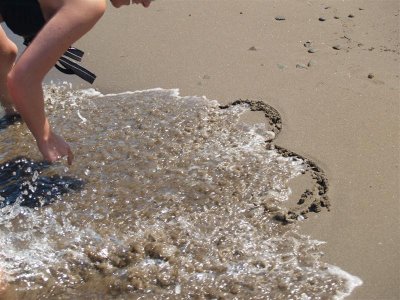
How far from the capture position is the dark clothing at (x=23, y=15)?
293 centimetres

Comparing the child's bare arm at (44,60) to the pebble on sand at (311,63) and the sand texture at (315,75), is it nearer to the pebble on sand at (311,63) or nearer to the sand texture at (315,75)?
the sand texture at (315,75)

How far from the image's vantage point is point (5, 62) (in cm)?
364

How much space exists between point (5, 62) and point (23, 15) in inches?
29.6

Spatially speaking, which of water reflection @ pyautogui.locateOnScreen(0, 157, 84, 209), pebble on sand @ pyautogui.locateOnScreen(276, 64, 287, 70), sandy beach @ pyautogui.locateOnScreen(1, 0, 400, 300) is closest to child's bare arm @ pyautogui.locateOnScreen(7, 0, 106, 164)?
water reflection @ pyautogui.locateOnScreen(0, 157, 84, 209)

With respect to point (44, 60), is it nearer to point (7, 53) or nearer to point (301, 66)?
point (7, 53)

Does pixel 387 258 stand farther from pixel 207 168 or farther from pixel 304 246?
pixel 207 168

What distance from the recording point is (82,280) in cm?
259

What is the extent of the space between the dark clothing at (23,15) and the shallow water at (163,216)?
0.78 metres

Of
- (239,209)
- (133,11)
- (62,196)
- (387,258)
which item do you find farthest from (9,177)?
(133,11)

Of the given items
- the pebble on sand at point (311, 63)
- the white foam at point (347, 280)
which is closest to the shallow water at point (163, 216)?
the white foam at point (347, 280)

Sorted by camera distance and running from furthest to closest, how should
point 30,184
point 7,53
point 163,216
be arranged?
point 7,53 → point 30,184 → point 163,216

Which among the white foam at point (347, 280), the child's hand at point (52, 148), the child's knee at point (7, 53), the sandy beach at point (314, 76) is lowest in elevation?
the white foam at point (347, 280)

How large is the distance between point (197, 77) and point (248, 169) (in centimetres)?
120

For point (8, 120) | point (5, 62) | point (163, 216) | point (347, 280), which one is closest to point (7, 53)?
point (5, 62)
